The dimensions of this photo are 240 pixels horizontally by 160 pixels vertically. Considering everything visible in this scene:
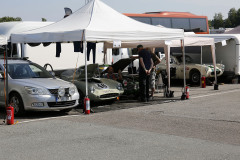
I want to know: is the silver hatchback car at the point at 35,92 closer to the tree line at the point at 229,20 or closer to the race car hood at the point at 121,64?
the race car hood at the point at 121,64

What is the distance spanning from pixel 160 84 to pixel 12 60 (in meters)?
6.13

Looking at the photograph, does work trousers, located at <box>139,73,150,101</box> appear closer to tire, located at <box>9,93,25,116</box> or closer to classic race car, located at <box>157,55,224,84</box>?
tire, located at <box>9,93,25,116</box>

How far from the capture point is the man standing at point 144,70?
549 inches

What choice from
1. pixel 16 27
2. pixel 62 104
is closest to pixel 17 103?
pixel 62 104

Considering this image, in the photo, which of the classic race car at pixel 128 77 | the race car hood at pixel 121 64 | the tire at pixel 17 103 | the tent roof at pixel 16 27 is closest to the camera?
the tire at pixel 17 103

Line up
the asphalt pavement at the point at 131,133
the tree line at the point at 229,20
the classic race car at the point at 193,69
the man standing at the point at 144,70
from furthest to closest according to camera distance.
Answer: the tree line at the point at 229,20
the classic race car at the point at 193,69
the man standing at the point at 144,70
the asphalt pavement at the point at 131,133

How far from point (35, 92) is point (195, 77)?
1181 centimetres

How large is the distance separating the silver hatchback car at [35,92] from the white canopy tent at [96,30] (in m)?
1.45

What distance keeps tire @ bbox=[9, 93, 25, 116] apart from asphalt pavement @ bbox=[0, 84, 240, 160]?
272 mm

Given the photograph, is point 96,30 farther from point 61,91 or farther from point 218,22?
point 218,22

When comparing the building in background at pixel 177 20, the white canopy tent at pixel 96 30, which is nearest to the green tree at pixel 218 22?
the building in background at pixel 177 20

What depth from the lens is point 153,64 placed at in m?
15.0

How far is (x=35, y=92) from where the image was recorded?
1100 cm

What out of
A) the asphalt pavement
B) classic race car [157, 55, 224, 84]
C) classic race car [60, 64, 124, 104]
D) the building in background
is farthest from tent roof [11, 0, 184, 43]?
the building in background
